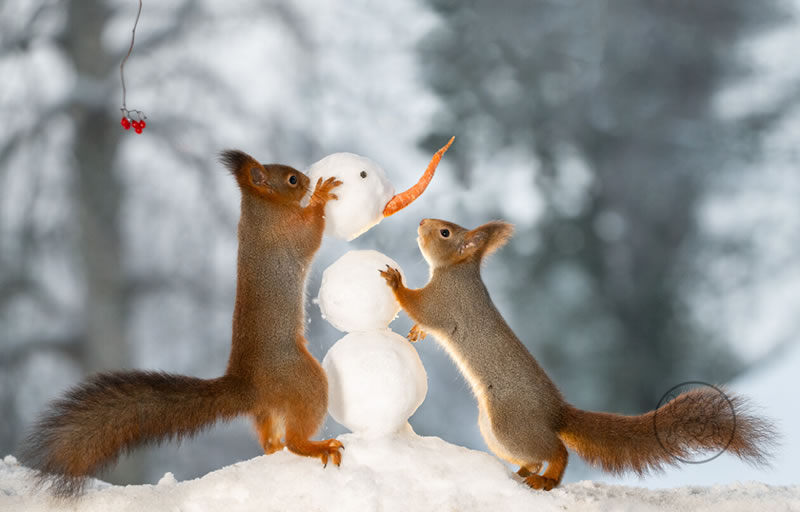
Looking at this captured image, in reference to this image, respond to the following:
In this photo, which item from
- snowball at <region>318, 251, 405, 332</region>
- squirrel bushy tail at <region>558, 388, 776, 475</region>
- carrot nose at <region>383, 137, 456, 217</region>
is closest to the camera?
squirrel bushy tail at <region>558, 388, 776, 475</region>

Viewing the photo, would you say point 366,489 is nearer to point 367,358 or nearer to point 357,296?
point 367,358

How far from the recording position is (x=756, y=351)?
3924 millimetres

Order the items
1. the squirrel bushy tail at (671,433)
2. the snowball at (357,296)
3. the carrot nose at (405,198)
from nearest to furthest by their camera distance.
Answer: the squirrel bushy tail at (671,433), the snowball at (357,296), the carrot nose at (405,198)

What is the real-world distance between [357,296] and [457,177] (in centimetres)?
172

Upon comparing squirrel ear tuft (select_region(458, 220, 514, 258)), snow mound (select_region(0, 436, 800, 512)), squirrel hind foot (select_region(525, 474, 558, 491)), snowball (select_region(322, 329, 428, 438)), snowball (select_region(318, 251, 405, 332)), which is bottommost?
snow mound (select_region(0, 436, 800, 512))

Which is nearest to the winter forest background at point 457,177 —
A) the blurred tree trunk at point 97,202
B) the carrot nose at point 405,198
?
the blurred tree trunk at point 97,202

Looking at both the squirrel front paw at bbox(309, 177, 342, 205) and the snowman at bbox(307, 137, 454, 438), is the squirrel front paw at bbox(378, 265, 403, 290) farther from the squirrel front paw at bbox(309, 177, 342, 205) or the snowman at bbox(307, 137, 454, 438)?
the squirrel front paw at bbox(309, 177, 342, 205)

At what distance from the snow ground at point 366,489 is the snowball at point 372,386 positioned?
58 mm

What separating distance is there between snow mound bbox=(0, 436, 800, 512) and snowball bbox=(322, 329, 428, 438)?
60 millimetres

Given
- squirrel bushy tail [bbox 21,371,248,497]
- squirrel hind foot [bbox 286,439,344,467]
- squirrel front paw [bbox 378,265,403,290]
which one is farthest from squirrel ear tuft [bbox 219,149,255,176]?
squirrel hind foot [bbox 286,439,344,467]

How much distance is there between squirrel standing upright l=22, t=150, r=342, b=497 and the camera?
2105 mm

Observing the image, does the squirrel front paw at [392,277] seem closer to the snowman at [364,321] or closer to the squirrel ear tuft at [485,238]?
the snowman at [364,321]

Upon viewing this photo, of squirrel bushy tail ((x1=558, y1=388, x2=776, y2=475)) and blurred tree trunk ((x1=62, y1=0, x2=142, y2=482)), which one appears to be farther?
blurred tree trunk ((x1=62, y1=0, x2=142, y2=482))

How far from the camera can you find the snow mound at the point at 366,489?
87.0 inches
